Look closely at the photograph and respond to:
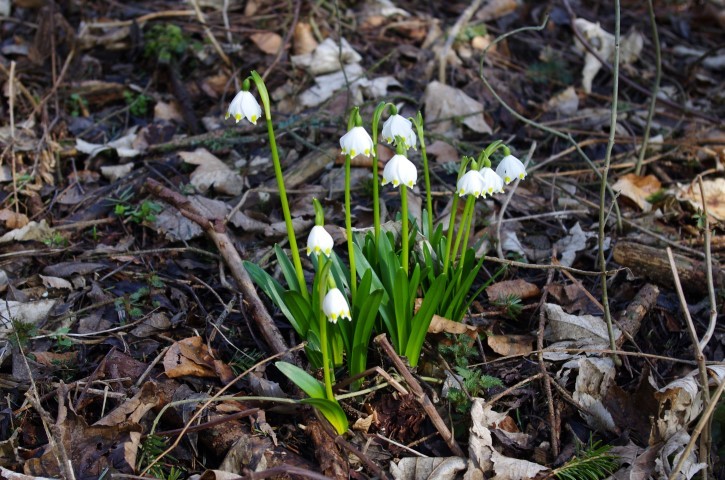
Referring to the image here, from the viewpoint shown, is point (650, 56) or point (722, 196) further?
point (650, 56)

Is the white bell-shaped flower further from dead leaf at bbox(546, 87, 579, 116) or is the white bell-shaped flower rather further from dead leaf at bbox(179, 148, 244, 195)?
dead leaf at bbox(546, 87, 579, 116)

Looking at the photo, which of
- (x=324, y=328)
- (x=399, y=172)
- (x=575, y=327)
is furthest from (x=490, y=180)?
(x=575, y=327)

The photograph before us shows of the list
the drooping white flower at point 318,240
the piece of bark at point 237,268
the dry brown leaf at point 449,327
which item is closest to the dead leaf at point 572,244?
the dry brown leaf at point 449,327

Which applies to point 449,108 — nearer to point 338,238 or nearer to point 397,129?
point 338,238

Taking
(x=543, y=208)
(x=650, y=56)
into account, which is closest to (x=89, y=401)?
(x=543, y=208)

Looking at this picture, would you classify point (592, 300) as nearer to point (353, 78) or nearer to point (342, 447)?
point (342, 447)
